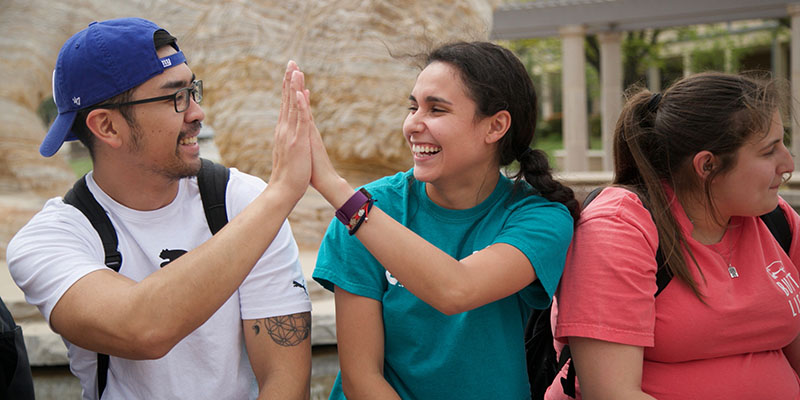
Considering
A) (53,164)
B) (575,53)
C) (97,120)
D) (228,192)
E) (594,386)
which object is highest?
(97,120)

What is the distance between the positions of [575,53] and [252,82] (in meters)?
9.01

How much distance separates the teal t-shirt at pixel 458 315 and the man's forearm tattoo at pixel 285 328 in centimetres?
15

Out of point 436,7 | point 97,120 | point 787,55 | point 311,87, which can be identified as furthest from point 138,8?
point 787,55

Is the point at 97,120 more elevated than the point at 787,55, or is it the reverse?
the point at 97,120

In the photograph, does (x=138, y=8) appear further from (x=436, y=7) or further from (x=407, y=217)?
(x=407, y=217)

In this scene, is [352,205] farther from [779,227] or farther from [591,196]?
[779,227]

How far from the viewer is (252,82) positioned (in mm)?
5703

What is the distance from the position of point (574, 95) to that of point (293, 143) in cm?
1248

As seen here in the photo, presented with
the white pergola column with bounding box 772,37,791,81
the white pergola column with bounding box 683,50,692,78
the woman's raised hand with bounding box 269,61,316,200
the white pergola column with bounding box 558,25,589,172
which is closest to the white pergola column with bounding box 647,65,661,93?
the white pergola column with bounding box 683,50,692,78

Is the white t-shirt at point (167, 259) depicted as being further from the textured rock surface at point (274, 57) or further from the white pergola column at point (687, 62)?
the white pergola column at point (687, 62)

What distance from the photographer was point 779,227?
7.20 feet

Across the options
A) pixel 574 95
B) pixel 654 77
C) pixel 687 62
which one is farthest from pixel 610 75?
pixel 687 62

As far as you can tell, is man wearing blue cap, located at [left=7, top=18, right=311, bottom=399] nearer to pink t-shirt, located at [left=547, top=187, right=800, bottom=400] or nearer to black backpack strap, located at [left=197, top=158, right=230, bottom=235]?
black backpack strap, located at [left=197, top=158, right=230, bottom=235]

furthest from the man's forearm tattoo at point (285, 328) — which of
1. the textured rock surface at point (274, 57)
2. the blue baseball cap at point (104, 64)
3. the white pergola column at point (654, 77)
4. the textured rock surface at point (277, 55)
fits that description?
the white pergola column at point (654, 77)
